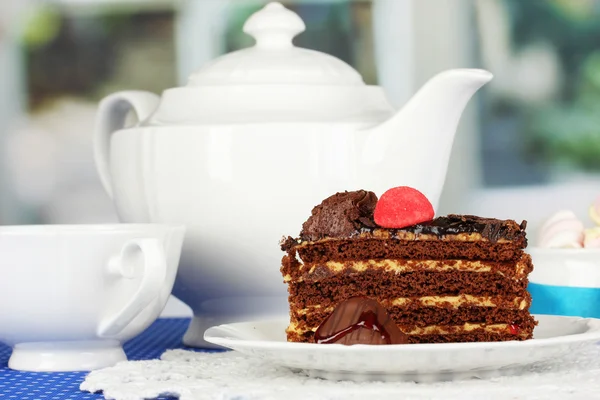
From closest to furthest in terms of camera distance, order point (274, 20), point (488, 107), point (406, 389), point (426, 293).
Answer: point (406, 389)
point (426, 293)
point (274, 20)
point (488, 107)

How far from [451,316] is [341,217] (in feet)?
0.41

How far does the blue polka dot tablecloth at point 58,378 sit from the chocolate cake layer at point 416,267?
0.69 ft

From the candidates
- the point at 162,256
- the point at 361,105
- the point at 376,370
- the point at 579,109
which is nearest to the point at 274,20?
the point at 361,105

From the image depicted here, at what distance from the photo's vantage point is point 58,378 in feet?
2.73

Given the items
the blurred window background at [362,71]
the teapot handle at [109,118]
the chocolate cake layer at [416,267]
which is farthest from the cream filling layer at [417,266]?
the blurred window background at [362,71]

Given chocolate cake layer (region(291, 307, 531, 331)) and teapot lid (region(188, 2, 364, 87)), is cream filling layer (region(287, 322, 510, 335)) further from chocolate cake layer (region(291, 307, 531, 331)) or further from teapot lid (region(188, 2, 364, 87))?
teapot lid (region(188, 2, 364, 87))

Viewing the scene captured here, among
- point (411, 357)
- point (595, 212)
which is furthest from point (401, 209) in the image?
point (595, 212)

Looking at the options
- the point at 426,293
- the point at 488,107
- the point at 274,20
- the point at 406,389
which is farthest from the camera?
the point at 488,107

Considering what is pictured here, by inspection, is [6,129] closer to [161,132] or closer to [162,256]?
[161,132]

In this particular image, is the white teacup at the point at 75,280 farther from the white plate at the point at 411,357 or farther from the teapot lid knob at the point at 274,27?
the teapot lid knob at the point at 274,27

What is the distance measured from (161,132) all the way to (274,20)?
18cm

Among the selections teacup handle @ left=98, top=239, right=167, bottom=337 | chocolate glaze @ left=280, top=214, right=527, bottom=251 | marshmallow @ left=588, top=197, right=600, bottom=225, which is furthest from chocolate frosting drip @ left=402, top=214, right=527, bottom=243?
marshmallow @ left=588, top=197, right=600, bottom=225

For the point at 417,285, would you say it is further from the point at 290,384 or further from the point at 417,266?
the point at 290,384

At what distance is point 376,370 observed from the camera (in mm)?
698
